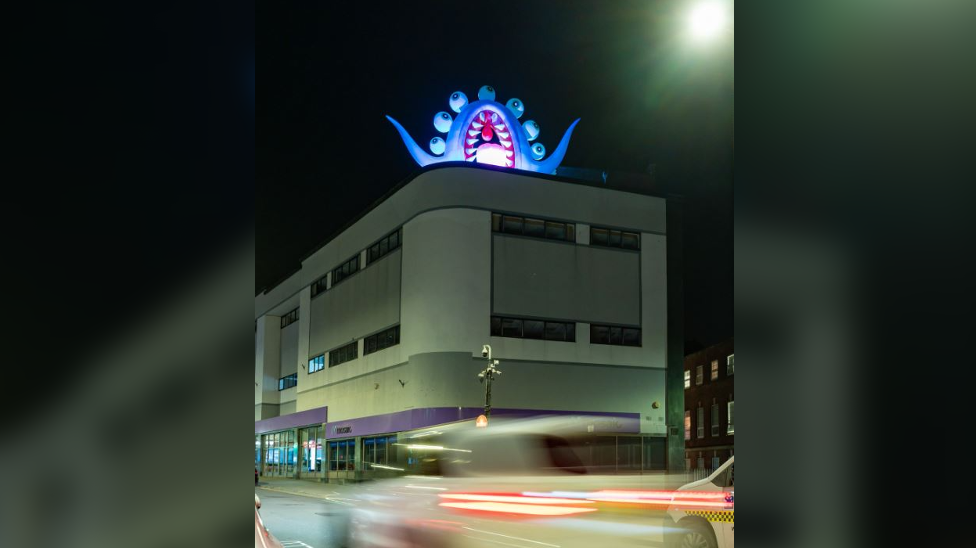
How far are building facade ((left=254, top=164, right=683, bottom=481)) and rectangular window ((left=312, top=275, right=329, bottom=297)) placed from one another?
9.04 meters

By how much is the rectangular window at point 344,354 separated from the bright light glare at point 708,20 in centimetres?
4875

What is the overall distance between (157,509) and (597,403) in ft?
147

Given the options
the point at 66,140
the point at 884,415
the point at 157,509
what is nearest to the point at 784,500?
the point at 884,415

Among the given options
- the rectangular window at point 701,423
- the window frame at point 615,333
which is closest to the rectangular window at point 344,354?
the window frame at point 615,333

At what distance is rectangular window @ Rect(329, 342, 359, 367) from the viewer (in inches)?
2152

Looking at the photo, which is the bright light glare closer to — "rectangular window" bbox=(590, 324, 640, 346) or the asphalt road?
the asphalt road

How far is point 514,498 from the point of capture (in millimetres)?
12406

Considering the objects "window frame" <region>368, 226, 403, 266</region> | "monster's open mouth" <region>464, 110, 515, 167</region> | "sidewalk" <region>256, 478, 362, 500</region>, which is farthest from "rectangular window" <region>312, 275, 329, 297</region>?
"sidewalk" <region>256, 478, 362, 500</region>

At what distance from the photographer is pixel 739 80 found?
3.50 meters

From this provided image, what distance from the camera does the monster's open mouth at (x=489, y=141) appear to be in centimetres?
5081

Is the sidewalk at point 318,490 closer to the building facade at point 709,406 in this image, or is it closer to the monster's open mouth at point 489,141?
the monster's open mouth at point 489,141

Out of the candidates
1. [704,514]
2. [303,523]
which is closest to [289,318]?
[303,523]

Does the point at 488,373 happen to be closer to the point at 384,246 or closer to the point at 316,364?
the point at 384,246

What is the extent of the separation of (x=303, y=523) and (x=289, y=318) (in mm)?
56165
